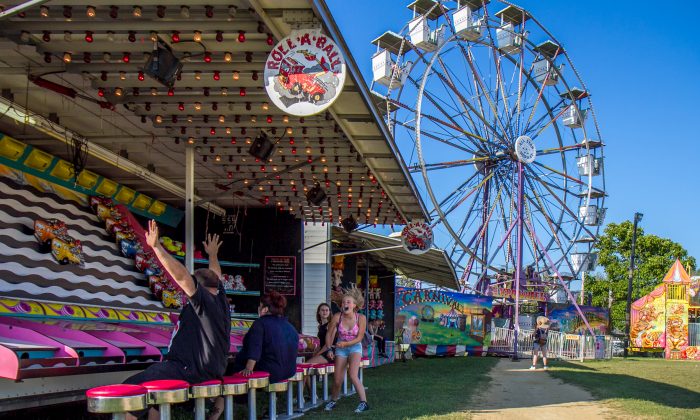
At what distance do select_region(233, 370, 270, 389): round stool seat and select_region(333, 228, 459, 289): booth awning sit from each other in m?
10.3

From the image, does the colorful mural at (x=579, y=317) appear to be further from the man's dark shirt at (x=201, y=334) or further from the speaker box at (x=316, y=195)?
the man's dark shirt at (x=201, y=334)

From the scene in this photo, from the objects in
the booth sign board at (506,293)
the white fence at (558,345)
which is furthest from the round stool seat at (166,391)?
the booth sign board at (506,293)

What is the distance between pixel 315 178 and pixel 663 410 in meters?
5.70

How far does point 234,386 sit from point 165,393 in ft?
3.71

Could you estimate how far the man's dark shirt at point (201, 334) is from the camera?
220 inches

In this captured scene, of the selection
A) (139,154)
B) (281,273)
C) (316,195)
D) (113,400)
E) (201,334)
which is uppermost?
(139,154)

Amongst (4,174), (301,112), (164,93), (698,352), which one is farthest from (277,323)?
(698,352)

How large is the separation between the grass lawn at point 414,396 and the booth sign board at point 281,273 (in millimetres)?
2325

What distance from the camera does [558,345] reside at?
2758 centimetres

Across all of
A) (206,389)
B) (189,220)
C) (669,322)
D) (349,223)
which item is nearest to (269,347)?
(206,389)

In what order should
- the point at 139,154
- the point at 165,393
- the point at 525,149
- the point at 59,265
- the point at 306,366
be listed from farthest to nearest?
the point at 525,149, the point at 139,154, the point at 59,265, the point at 306,366, the point at 165,393

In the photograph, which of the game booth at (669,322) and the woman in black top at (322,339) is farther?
the game booth at (669,322)

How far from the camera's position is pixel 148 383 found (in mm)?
5098

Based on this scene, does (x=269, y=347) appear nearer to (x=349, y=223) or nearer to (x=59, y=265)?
(x=59, y=265)
